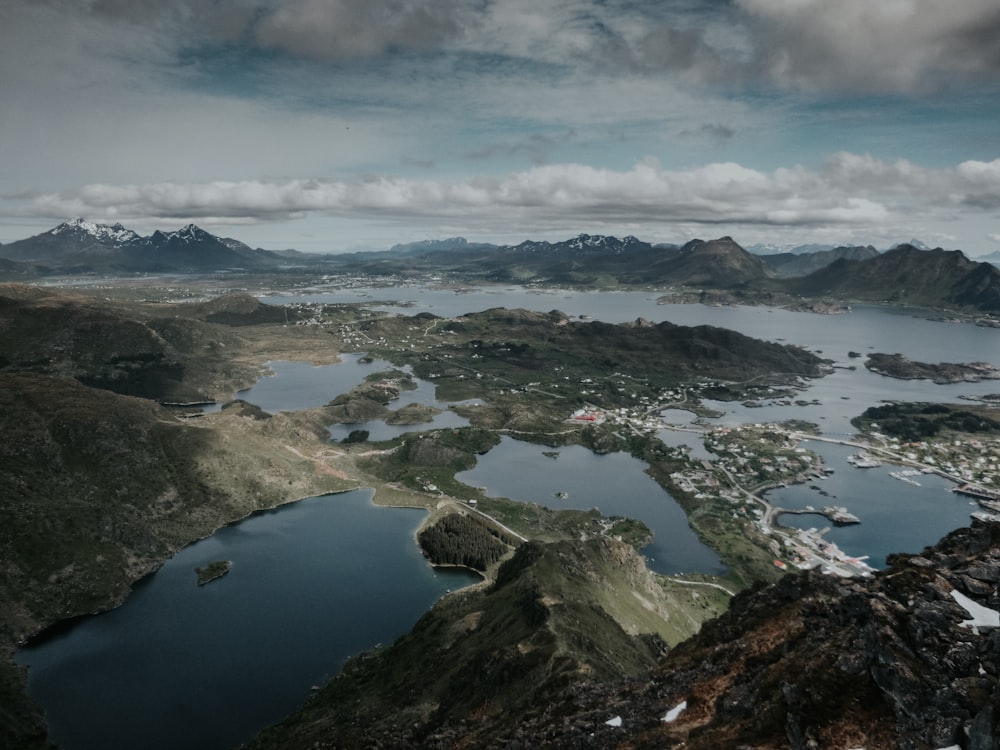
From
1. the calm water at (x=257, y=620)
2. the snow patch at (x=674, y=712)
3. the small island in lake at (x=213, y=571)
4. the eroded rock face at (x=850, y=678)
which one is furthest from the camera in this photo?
the small island in lake at (x=213, y=571)

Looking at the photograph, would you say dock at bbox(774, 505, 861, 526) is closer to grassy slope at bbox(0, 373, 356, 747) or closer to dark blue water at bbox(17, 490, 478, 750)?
dark blue water at bbox(17, 490, 478, 750)

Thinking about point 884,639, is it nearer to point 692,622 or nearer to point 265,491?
point 692,622

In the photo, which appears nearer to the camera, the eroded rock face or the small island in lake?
the eroded rock face

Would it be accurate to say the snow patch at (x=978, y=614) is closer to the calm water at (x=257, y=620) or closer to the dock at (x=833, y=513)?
the calm water at (x=257, y=620)

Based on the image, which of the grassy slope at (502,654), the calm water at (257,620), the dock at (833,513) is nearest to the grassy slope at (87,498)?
the calm water at (257,620)

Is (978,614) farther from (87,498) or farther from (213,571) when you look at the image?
(87,498)

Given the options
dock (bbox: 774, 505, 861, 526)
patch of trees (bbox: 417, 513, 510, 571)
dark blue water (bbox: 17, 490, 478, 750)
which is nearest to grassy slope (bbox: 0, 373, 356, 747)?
dark blue water (bbox: 17, 490, 478, 750)

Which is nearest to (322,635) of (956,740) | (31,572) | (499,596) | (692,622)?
(499,596)
